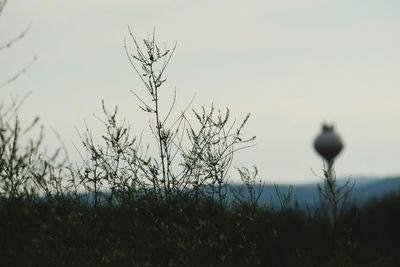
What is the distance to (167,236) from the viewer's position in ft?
20.8

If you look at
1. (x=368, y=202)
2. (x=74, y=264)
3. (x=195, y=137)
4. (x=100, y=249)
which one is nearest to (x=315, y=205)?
(x=195, y=137)

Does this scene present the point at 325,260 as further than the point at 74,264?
Yes

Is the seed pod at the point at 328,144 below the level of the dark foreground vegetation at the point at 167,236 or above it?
above

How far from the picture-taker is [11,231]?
637 centimetres

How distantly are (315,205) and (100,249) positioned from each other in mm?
2868

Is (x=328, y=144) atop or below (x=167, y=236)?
atop

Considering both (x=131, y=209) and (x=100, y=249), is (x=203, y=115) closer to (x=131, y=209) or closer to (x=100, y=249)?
(x=131, y=209)

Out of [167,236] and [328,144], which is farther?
[328,144]

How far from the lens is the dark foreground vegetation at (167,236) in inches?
231

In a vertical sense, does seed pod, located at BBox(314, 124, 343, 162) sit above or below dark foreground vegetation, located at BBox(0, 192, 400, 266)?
above

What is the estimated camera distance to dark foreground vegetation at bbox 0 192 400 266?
A: 5863mm

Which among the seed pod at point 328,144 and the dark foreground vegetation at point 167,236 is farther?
the seed pod at point 328,144

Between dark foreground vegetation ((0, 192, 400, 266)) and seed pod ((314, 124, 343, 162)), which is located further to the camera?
seed pod ((314, 124, 343, 162))

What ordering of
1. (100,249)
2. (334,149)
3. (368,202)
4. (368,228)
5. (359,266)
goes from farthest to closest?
(334,149) → (368,202) → (368,228) → (359,266) → (100,249)
